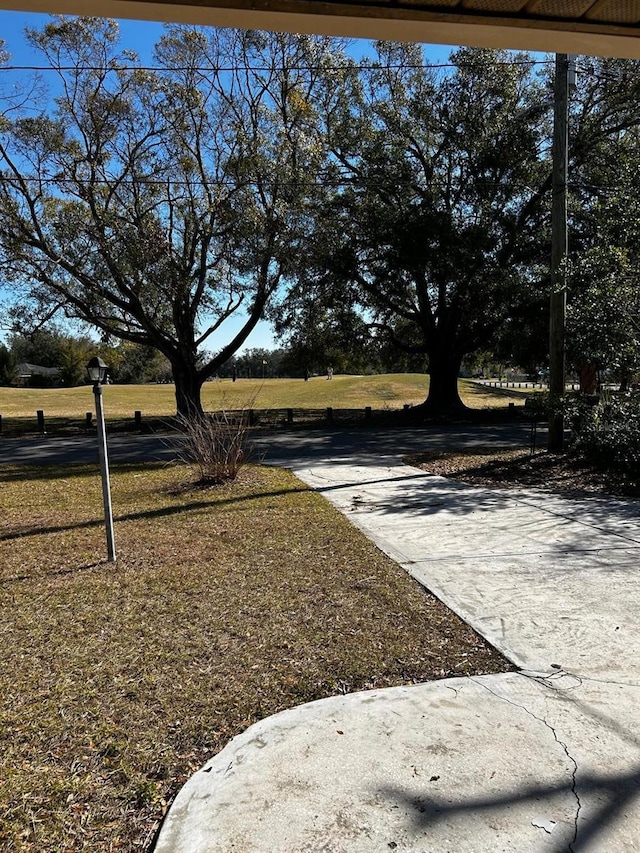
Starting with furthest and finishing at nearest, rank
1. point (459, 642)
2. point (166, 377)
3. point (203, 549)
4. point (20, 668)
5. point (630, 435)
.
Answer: point (166, 377), point (630, 435), point (203, 549), point (459, 642), point (20, 668)

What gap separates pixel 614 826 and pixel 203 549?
13.5ft

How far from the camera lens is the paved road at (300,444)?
12578 millimetres

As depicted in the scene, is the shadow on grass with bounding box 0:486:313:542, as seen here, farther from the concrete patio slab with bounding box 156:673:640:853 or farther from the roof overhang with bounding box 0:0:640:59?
the roof overhang with bounding box 0:0:640:59

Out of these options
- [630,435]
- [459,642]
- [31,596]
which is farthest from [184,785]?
[630,435]

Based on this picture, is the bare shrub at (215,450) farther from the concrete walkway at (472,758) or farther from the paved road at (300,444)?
the concrete walkway at (472,758)

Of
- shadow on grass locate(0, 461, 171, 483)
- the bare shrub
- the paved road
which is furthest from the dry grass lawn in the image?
the paved road

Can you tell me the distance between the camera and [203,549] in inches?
216

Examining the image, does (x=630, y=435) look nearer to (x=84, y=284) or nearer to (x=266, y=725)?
(x=266, y=725)

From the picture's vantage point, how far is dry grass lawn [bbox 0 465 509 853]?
2.26 metres

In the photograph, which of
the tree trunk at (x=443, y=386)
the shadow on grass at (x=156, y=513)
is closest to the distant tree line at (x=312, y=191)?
the tree trunk at (x=443, y=386)

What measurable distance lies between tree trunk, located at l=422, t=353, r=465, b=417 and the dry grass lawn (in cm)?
1665

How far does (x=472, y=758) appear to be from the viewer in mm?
2348

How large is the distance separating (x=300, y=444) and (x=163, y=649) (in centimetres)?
1140

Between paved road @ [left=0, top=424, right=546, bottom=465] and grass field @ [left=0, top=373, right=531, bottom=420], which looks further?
grass field @ [left=0, top=373, right=531, bottom=420]
